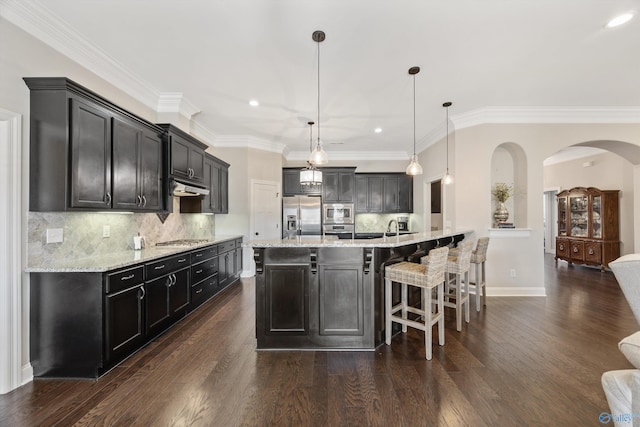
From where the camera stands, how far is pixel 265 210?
5.75 metres

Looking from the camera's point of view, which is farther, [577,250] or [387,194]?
[387,194]

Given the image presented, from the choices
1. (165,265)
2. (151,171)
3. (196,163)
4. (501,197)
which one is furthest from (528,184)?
(151,171)

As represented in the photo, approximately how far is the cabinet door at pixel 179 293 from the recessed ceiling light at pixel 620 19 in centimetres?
502

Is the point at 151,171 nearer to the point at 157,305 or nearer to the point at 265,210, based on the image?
the point at 157,305

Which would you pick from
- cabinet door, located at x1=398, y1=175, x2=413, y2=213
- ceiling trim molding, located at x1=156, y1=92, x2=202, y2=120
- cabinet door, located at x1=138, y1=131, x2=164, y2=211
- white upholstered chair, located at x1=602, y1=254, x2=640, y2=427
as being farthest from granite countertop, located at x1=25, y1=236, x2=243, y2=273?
cabinet door, located at x1=398, y1=175, x2=413, y2=213

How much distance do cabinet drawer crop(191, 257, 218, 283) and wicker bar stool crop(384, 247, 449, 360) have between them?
252cm

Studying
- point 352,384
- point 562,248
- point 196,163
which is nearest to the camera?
point 352,384

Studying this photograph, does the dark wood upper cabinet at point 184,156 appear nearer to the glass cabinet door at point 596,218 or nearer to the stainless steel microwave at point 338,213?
the stainless steel microwave at point 338,213

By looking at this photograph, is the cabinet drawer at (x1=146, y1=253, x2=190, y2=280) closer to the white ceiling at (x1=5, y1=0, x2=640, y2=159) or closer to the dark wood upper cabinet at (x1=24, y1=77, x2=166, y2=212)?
the dark wood upper cabinet at (x1=24, y1=77, x2=166, y2=212)

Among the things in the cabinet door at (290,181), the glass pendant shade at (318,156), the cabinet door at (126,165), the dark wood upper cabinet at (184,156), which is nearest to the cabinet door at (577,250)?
the cabinet door at (290,181)

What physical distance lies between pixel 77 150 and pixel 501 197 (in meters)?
5.54

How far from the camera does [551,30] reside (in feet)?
7.80

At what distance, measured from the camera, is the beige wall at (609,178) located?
558 cm

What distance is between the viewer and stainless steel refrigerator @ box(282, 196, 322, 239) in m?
6.05
